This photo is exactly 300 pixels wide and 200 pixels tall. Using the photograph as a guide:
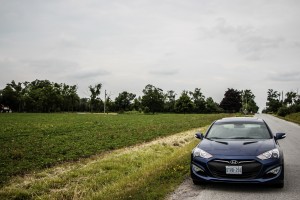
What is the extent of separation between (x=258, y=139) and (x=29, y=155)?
28.8ft

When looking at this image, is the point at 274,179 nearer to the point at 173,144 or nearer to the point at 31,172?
the point at 31,172

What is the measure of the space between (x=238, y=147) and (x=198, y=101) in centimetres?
13104

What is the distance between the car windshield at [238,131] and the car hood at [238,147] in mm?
426

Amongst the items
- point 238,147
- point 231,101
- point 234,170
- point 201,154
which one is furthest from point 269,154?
point 231,101

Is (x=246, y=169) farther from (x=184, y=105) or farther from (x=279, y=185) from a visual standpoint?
(x=184, y=105)

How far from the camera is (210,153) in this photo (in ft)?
21.9

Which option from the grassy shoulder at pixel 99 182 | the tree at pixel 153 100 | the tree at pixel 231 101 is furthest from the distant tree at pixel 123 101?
the grassy shoulder at pixel 99 182

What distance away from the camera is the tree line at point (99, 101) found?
11188 cm

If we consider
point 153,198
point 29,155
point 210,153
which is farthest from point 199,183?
point 29,155

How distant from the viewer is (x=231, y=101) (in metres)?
133

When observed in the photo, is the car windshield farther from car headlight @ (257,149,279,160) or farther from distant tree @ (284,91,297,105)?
distant tree @ (284,91,297,105)

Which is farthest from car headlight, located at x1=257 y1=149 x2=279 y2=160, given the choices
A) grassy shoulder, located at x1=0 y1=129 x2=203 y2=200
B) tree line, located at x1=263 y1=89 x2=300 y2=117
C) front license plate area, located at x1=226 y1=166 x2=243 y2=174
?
tree line, located at x1=263 y1=89 x2=300 y2=117

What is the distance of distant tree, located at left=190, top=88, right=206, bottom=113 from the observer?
133188mm

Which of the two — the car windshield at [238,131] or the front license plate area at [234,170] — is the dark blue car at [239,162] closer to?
the front license plate area at [234,170]
